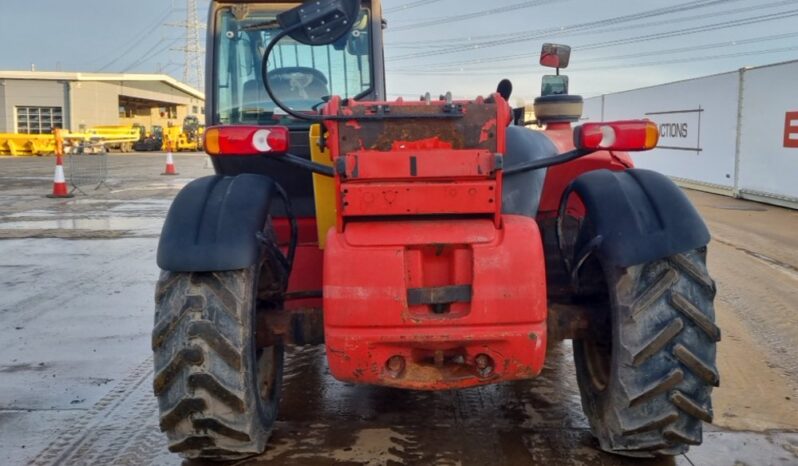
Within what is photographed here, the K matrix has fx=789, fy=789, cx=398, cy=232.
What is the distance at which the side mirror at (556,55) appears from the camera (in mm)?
5281

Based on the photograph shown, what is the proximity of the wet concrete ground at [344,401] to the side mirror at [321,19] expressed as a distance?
1.87m

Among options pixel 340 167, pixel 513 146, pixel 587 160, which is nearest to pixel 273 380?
pixel 340 167

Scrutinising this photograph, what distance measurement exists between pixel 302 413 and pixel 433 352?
1.43 metres

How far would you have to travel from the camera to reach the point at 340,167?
2.95 meters

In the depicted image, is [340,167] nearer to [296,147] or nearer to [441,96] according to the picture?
[441,96]

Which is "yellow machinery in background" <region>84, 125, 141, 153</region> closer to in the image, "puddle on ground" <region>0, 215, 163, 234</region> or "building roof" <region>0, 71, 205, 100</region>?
"building roof" <region>0, 71, 205, 100</region>

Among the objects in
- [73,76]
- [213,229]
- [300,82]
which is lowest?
[213,229]

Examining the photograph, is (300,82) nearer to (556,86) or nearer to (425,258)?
(556,86)

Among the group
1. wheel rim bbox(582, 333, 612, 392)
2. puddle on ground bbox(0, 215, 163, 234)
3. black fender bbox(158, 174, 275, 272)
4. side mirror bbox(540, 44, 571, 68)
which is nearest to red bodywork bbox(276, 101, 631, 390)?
black fender bbox(158, 174, 275, 272)

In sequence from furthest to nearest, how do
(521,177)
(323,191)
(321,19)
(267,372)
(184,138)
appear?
(184,138) → (267,372) → (323,191) → (521,177) → (321,19)

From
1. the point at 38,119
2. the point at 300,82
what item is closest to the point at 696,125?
the point at 300,82

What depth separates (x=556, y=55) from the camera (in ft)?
17.3

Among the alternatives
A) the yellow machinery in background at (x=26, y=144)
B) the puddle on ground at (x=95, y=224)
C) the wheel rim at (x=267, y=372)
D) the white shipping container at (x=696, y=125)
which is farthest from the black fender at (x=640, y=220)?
the yellow machinery in background at (x=26, y=144)

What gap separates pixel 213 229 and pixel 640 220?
171cm
